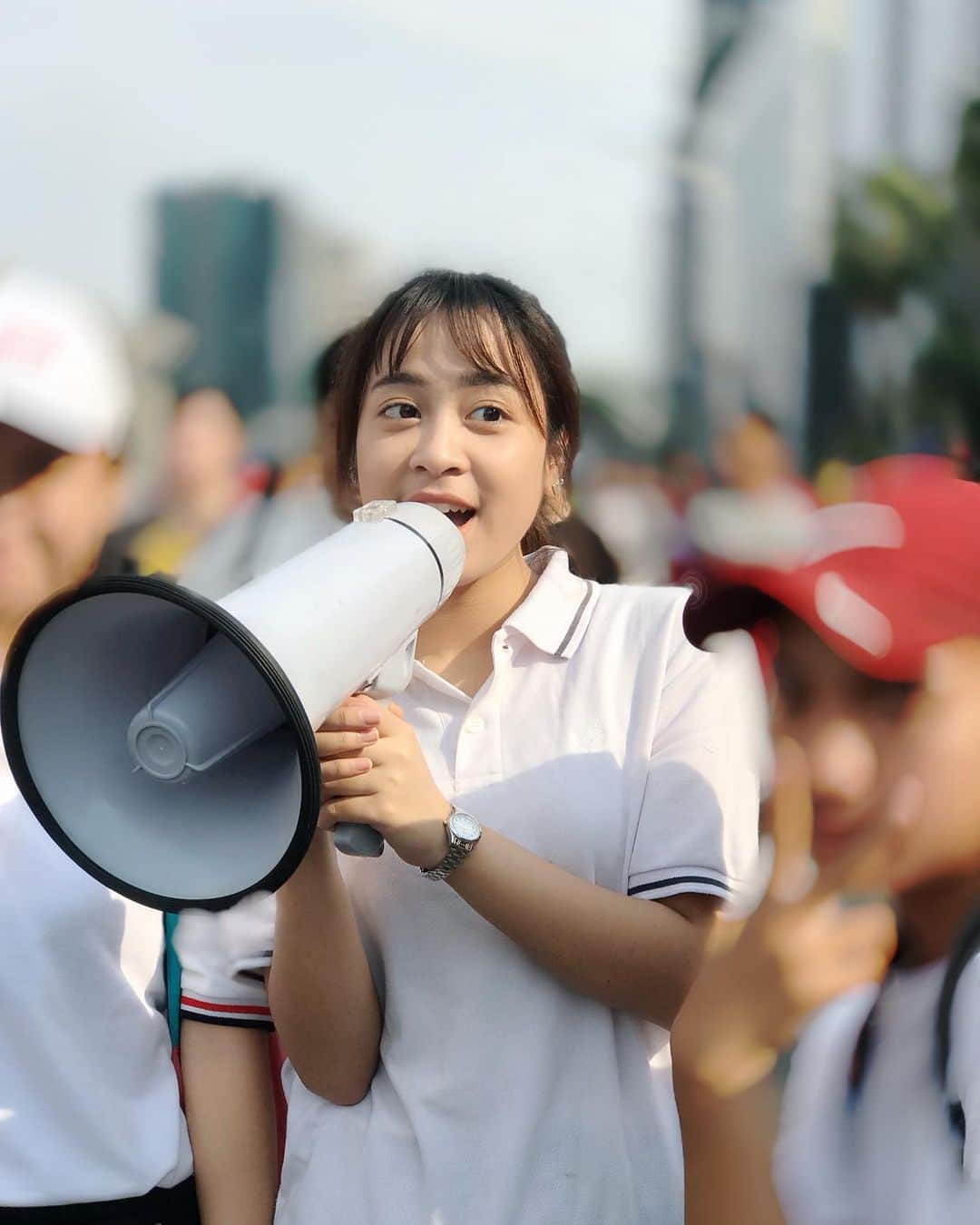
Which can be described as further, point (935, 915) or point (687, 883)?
point (687, 883)

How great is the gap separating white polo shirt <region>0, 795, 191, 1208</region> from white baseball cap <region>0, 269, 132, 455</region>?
628 millimetres

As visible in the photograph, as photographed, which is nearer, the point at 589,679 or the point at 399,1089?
the point at 399,1089

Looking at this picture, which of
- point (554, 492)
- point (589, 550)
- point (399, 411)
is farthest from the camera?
point (589, 550)

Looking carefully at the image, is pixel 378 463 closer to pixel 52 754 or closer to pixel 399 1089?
pixel 52 754

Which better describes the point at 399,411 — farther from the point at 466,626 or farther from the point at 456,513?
the point at 466,626

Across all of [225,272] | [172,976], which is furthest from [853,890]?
[225,272]

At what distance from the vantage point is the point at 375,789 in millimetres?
1759

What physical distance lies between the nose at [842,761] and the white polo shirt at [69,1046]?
3.32 feet

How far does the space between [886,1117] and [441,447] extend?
3.31 feet

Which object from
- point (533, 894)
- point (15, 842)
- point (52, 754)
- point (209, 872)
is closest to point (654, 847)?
point (533, 894)

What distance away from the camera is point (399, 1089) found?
1.87m

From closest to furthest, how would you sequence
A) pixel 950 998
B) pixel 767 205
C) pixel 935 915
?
1. pixel 950 998
2. pixel 935 915
3. pixel 767 205

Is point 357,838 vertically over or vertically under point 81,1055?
over

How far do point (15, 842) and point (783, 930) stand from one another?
1.08 m
